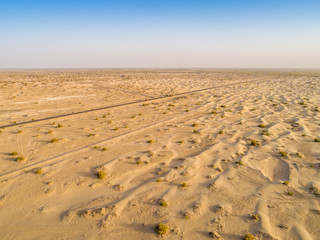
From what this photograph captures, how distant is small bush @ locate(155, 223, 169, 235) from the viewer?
5.11 meters

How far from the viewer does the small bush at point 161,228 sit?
16.8 feet

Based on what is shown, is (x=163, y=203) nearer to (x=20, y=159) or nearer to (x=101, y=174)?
(x=101, y=174)

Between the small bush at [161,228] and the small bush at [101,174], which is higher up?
the small bush at [101,174]

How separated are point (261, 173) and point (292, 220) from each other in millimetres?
2480

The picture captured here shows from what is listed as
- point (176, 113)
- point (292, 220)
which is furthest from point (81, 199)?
point (176, 113)

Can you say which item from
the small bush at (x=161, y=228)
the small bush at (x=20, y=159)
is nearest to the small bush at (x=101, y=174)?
the small bush at (x=161, y=228)

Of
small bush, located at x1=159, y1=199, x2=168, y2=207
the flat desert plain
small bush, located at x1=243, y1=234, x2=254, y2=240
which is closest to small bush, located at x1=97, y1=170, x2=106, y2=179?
the flat desert plain

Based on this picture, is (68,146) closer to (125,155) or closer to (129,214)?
(125,155)

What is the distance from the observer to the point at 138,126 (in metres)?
13.9

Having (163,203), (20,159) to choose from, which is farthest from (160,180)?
(20,159)

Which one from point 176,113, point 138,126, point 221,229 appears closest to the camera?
point 221,229

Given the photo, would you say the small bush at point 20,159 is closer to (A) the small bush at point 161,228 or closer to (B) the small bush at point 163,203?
(B) the small bush at point 163,203

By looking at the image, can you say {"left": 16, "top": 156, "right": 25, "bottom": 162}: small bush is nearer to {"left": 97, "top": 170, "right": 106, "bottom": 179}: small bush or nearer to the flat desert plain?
the flat desert plain

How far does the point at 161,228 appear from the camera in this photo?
516cm
